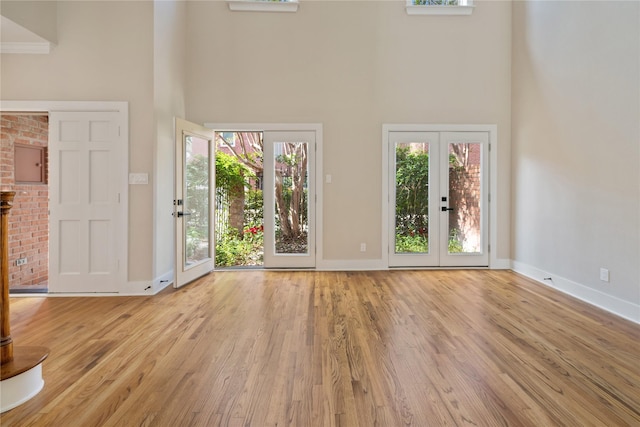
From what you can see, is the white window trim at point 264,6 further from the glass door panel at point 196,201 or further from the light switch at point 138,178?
the light switch at point 138,178

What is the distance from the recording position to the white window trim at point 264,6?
518cm

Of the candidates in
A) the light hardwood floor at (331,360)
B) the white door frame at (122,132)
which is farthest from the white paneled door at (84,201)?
the light hardwood floor at (331,360)

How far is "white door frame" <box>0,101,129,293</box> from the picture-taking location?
4008 mm

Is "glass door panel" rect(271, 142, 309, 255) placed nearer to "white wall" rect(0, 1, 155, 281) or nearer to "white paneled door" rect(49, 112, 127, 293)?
"white wall" rect(0, 1, 155, 281)

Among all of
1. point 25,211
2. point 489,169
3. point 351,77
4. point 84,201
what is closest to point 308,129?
point 351,77

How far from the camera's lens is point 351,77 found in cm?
530

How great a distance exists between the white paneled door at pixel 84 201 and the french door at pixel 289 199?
6.45 ft

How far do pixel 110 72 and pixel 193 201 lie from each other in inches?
69.0

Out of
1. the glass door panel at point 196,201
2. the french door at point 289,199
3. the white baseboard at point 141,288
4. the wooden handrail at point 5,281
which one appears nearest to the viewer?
the wooden handrail at point 5,281

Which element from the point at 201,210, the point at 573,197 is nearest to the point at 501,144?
the point at 573,197

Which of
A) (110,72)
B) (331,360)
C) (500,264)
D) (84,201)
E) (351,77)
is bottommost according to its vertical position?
(331,360)

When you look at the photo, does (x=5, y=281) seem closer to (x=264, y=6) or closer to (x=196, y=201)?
(x=196, y=201)

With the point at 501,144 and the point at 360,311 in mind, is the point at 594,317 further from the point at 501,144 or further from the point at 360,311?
the point at 501,144

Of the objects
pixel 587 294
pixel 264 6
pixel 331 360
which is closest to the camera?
pixel 331 360
